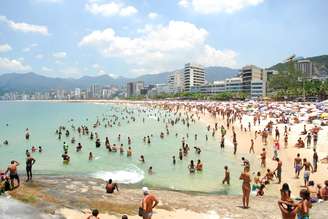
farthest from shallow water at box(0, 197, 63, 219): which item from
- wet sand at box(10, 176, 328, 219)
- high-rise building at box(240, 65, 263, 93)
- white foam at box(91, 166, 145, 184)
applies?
high-rise building at box(240, 65, 263, 93)

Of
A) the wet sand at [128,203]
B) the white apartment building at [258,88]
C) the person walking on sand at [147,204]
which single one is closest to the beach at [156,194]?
the wet sand at [128,203]

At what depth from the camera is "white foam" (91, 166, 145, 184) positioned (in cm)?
2109

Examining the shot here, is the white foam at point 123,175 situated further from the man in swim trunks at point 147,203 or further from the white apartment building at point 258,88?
the white apartment building at point 258,88

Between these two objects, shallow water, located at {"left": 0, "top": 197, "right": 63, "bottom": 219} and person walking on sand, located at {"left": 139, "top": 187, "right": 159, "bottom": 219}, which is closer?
person walking on sand, located at {"left": 139, "top": 187, "right": 159, "bottom": 219}

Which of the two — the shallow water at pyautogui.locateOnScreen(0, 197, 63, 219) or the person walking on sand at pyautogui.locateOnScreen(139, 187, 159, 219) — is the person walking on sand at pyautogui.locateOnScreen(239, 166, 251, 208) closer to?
the person walking on sand at pyautogui.locateOnScreen(139, 187, 159, 219)

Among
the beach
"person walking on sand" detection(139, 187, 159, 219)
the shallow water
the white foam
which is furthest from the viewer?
the white foam

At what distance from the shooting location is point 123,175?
22.6 meters

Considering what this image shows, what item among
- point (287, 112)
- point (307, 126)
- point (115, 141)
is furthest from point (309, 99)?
point (115, 141)

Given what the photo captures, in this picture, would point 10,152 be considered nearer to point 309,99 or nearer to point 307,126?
point 307,126

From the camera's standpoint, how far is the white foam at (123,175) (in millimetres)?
21086

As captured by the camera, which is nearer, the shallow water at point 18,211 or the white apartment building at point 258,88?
the shallow water at point 18,211

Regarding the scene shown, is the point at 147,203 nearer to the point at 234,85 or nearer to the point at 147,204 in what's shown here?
the point at 147,204

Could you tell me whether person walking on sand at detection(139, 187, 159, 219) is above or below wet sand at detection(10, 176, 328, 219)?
above

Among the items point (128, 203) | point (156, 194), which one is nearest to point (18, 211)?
point (128, 203)
